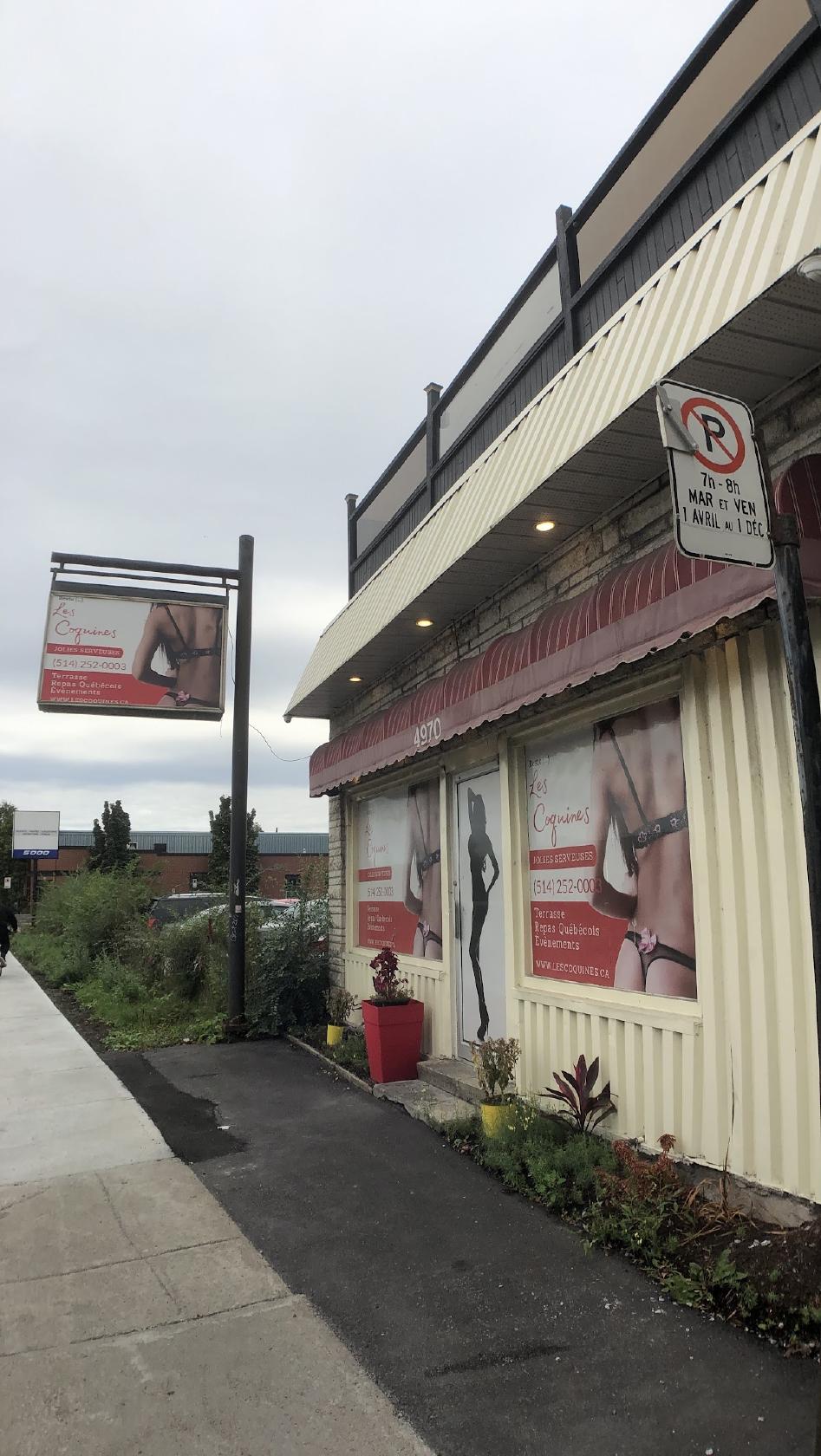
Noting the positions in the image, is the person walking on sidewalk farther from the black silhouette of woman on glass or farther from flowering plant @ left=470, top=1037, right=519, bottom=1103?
flowering plant @ left=470, top=1037, right=519, bottom=1103

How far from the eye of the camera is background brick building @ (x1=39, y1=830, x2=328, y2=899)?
5006cm

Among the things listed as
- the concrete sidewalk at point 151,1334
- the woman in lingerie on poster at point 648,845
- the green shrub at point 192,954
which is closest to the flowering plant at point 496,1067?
the woman in lingerie on poster at point 648,845

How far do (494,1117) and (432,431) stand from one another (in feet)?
21.5

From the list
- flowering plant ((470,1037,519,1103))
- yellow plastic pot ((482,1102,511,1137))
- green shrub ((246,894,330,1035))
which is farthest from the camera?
green shrub ((246,894,330,1035))

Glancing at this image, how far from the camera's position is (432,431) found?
29.5 feet

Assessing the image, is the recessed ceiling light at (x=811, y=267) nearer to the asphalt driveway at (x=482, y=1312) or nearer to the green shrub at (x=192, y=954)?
the asphalt driveway at (x=482, y=1312)

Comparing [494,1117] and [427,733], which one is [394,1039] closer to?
[494,1117]

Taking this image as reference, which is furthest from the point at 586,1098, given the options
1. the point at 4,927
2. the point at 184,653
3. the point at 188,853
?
the point at 188,853

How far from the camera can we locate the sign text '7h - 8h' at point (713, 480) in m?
2.54

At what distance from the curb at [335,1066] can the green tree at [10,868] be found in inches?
1451

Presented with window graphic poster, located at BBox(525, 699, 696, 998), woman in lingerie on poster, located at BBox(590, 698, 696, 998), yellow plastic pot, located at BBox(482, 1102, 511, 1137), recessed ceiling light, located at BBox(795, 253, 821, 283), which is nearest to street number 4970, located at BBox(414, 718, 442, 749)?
window graphic poster, located at BBox(525, 699, 696, 998)

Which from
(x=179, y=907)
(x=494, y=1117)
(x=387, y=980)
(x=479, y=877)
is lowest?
(x=494, y=1117)

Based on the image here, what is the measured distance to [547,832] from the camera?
6387 millimetres

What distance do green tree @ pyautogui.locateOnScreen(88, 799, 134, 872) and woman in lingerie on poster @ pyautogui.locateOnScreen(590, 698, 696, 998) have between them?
45.0 meters
